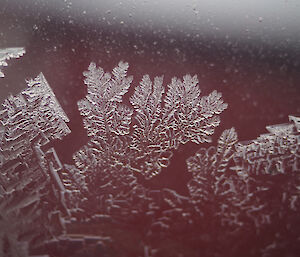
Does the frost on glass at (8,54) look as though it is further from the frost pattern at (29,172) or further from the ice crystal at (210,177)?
the ice crystal at (210,177)

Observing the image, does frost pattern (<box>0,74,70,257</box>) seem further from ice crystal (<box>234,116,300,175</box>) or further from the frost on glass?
ice crystal (<box>234,116,300,175</box>)

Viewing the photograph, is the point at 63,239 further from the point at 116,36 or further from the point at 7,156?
the point at 116,36

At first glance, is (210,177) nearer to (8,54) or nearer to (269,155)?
(269,155)

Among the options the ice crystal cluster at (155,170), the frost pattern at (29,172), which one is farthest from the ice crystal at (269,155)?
the frost pattern at (29,172)

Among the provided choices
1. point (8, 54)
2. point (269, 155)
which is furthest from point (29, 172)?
point (269, 155)

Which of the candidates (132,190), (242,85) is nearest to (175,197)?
(132,190)

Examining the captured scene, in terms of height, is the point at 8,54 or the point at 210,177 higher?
the point at 8,54
